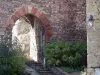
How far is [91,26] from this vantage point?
4246 millimetres

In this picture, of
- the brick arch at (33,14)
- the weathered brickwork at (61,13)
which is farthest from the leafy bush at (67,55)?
the weathered brickwork at (61,13)

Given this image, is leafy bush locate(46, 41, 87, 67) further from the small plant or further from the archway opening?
the archway opening

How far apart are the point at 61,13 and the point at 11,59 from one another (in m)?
4.85

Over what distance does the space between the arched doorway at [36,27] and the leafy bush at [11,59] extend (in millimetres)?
3369

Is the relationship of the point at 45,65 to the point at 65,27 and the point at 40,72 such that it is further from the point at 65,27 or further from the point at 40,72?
the point at 65,27

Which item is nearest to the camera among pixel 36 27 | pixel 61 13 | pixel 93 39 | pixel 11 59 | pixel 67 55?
pixel 93 39

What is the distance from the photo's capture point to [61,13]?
1449 cm

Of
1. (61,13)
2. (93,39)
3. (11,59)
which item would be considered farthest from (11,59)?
(93,39)

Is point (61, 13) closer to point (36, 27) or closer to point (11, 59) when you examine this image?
point (36, 27)

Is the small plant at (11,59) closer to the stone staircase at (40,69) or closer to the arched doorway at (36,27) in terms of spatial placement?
the stone staircase at (40,69)

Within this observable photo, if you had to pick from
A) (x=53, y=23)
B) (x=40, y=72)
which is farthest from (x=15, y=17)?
(x=40, y=72)

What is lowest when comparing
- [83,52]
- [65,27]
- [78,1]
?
[83,52]

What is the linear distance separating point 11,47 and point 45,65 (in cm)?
297

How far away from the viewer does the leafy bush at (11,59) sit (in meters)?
10.1
